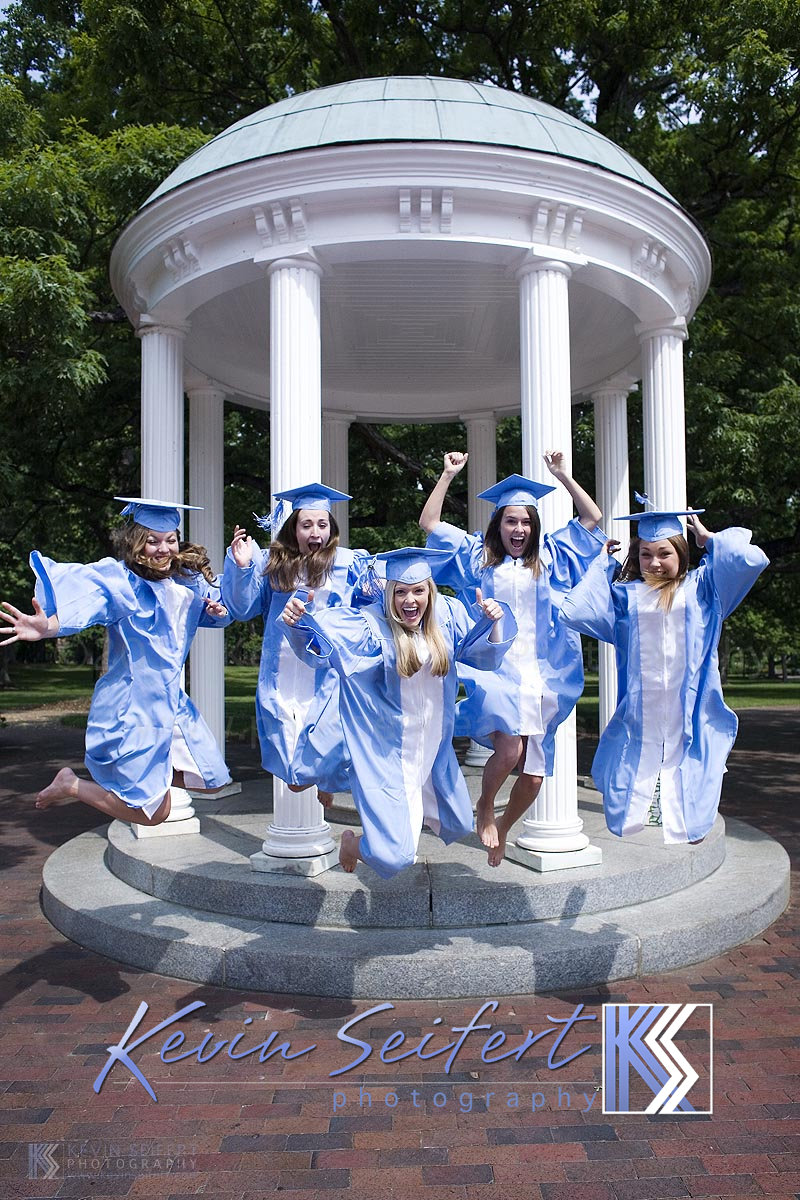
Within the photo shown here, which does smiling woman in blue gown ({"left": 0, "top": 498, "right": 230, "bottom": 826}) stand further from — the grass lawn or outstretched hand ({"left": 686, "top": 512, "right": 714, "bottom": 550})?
the grass lawn

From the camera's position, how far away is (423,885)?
5219 mm

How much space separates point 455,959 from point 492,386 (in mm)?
7840

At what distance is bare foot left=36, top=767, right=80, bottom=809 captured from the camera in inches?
172

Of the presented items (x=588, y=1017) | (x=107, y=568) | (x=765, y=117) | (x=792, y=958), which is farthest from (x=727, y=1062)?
(x=765, y=117)

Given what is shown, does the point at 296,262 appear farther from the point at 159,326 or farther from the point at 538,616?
the point at 538,616

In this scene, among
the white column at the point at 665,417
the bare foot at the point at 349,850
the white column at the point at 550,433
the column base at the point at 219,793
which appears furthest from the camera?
the column base at the point at 219,793

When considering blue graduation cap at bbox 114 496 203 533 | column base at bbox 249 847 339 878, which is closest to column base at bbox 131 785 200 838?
column base at bbox 249 847 339 878

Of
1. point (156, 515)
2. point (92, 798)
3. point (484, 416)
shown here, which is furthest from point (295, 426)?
point (484, 416)

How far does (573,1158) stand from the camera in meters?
3.21

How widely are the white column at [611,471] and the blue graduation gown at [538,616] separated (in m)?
2.80

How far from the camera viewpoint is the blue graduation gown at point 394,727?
4.20m

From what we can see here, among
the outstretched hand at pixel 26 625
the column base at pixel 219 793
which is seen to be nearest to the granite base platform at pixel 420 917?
the column base at pixel 219 793

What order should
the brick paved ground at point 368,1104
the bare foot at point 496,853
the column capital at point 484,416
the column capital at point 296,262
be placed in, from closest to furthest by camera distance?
the brick paved ground at point 368,1104
the bare foot at point 496,853
the column capital at point 296,262
the column capital at point 484,416

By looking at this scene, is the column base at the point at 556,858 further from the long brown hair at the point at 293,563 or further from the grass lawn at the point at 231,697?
the grass lawn at the point at 231,697
